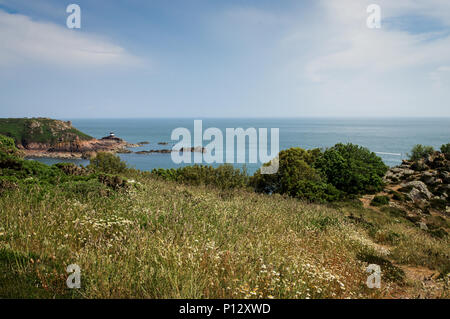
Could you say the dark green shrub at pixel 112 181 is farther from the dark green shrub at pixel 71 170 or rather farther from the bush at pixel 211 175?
the bush at pixel 211 175

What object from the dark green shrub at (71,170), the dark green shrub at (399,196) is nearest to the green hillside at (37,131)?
the dark green shrub at (399,196)

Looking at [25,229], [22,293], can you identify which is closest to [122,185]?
[25,229]

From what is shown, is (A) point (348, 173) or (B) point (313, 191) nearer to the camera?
(B) point (313, 191)

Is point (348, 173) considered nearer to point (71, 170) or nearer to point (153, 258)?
point (71, 170)

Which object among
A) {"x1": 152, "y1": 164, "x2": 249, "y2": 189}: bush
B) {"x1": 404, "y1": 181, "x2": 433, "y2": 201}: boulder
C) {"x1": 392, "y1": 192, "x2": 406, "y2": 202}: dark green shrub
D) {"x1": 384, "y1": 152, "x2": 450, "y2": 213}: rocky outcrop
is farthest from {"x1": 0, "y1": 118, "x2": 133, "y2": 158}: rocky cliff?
{"x1": 404, "y1": 181, "x2": 433, "y2": 201}: boulder

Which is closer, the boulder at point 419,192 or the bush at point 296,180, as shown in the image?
the bush at point 296,180

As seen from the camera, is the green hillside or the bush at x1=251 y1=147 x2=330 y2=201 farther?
the green hillside

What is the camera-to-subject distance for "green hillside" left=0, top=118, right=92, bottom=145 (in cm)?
12862

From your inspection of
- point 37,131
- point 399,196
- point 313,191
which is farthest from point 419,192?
point 37,131

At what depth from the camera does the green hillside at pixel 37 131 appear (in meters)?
129

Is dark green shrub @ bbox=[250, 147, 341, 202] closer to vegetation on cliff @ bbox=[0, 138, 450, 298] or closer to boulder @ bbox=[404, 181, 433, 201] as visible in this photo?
boulder @ bbox=[404, 181, 433, 201]

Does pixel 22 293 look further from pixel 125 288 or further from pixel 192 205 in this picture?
pixel 192 205

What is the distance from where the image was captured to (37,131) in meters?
136
